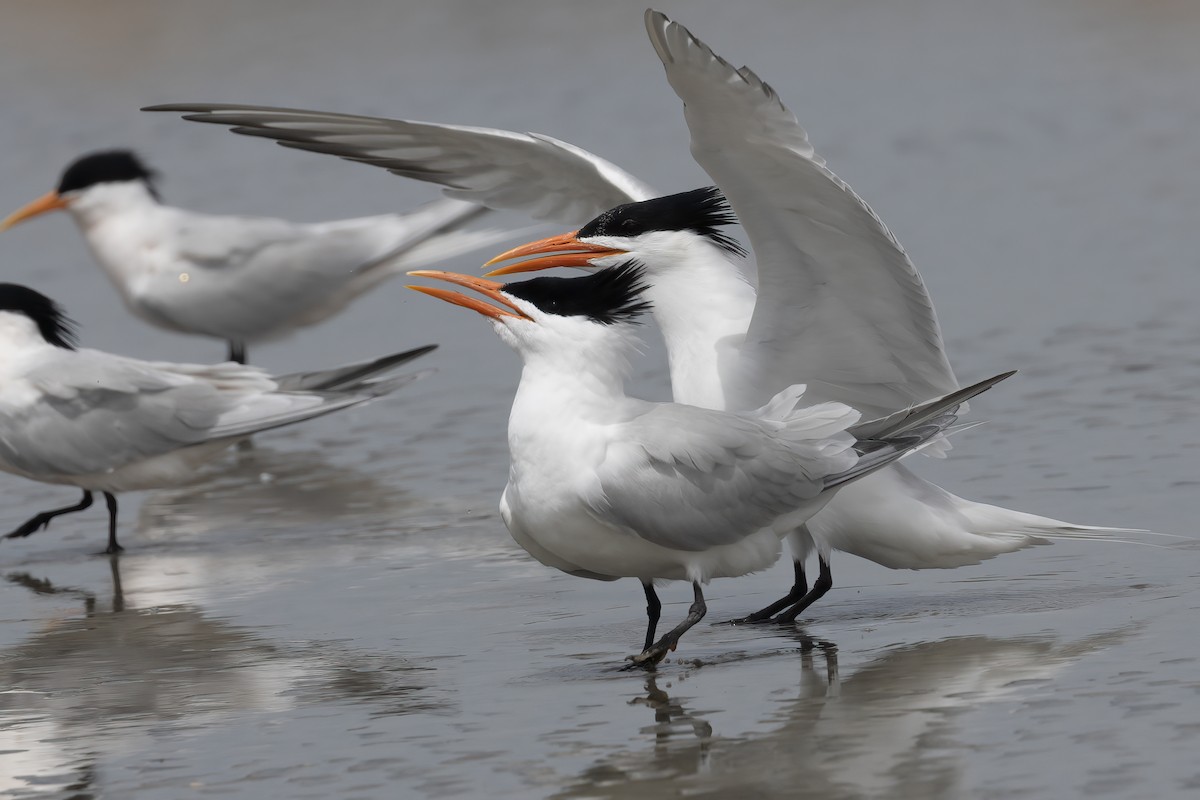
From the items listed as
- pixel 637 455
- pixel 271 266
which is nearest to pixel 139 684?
pixel 637 455

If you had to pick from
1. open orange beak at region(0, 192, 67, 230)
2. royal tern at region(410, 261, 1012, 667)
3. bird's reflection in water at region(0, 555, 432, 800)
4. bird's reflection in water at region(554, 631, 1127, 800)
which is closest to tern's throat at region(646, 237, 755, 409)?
royal tern at region(410, 261, 1012, 667)

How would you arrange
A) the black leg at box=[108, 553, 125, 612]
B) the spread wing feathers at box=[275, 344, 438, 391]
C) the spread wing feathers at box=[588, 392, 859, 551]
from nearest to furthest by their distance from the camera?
the spread wing feathers at box=[588, 392, 859, 551]
the black leg at box=[108, 553, 125, 612]
the spread wing feathers at box=[275, 344, 438, 391]

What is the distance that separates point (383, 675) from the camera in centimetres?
502

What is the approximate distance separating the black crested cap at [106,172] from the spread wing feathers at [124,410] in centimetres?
265

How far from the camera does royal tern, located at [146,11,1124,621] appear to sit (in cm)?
512

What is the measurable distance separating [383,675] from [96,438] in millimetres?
2638

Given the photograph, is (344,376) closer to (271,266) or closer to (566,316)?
(271,266)

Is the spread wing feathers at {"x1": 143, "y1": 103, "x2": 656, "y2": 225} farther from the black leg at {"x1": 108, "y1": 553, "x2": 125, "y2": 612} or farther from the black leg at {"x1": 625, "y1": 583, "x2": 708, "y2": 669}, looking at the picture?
the black leg at {"x1": 625, "y1": 583, "x2": 708, "y2": 669}

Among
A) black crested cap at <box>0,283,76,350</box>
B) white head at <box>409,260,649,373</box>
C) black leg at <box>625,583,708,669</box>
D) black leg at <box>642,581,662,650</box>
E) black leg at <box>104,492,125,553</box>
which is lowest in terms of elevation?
black leg at <box>625,583,708,669</box>

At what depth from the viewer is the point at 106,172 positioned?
10125mm

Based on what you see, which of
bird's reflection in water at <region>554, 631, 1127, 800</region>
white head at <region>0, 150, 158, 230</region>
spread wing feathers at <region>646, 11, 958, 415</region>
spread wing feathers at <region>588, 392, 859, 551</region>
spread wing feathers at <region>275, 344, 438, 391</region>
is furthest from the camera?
white head at <region>0, 150, 158, 230</region>

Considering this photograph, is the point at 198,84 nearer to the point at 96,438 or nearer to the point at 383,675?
the point at 96,438

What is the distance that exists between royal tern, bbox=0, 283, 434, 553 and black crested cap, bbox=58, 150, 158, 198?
2.56 m

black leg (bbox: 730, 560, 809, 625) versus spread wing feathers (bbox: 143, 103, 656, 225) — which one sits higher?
spread wing feathers (bbox: 143, 103, 656, 225)
